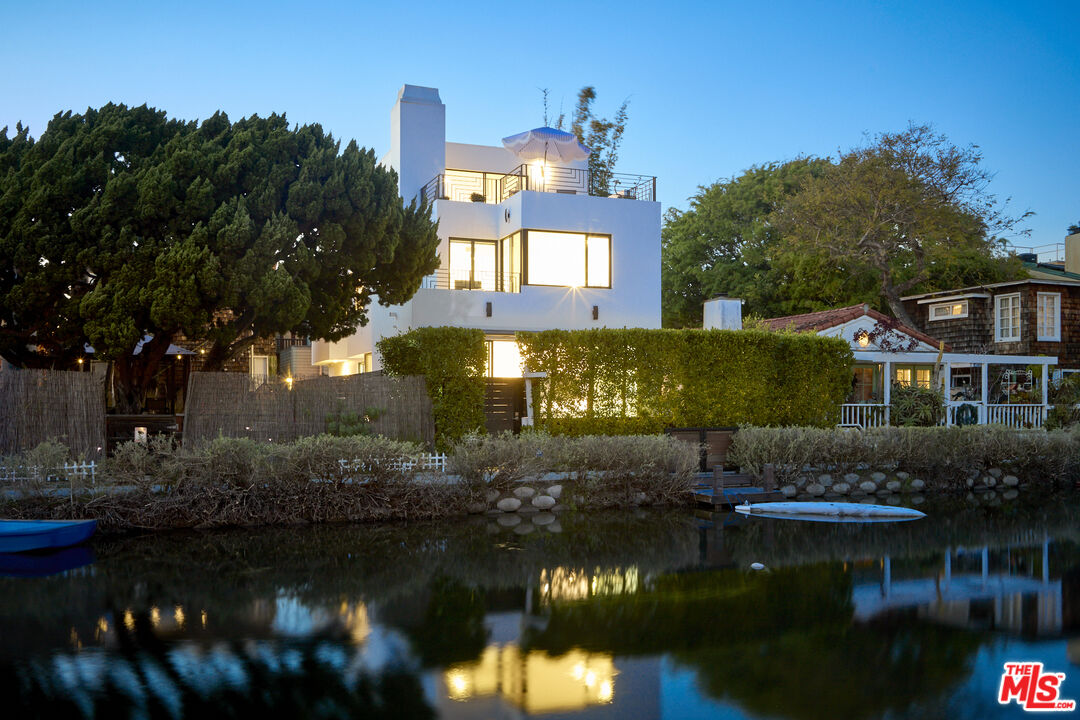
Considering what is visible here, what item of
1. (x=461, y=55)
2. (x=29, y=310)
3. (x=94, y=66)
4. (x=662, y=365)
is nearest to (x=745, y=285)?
(x=461, y=55)

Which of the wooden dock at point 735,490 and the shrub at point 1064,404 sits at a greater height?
the shrub at point 1064,404

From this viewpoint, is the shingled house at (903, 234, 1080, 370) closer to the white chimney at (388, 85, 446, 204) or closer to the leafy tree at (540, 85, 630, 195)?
the leafy tree at (540, 85, 630, 195)

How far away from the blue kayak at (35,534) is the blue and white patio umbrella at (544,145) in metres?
15.9

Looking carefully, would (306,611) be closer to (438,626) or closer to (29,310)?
(438,626)

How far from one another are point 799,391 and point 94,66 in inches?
747

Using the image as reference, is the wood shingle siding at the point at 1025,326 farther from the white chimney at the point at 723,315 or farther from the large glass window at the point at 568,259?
the large glass window at the point at 568,259

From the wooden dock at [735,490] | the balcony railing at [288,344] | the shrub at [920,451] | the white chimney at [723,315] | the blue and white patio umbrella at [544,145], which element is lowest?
the wooden dock at [735,490]

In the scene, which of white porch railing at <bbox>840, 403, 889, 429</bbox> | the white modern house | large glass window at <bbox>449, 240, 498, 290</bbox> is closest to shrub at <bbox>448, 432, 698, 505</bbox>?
the white modern house

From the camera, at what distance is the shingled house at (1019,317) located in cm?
3062

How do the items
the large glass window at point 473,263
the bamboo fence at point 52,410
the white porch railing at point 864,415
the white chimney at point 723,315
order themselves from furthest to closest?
the white chimney at point 723,315, the large glass window at point 473,263, the white porch railing at point 864,415, the bamboo fence at point 52,410

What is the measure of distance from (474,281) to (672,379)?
660cm

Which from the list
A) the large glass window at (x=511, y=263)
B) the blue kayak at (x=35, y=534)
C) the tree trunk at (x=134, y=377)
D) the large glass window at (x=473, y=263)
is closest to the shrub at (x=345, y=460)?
the blue kayak at (x=35, y=534)

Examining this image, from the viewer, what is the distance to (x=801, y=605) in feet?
30.5

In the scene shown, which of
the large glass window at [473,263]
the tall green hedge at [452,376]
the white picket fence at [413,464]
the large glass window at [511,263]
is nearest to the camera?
the white picket fence at [413,464]
